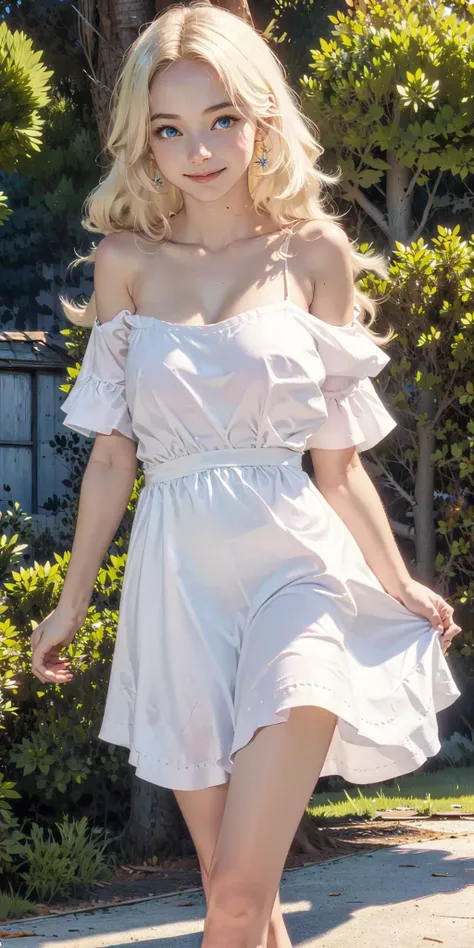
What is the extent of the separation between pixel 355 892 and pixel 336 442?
2.29 meters

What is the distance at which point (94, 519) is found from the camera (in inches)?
115

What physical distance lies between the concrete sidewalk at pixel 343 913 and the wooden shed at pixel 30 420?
633 cm

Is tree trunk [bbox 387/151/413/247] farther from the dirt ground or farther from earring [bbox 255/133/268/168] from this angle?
earring [bbox 255/133/268/168]

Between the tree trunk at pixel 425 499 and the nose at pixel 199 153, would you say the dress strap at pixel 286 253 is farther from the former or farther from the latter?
the tree trunk at pixel 425 499

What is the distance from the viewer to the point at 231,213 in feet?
10.2

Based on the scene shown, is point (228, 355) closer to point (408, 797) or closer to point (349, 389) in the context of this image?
point (349, 389)

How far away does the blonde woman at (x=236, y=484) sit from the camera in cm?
246

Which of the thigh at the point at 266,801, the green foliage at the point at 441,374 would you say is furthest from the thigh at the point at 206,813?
the green foliage at the point at 441,374

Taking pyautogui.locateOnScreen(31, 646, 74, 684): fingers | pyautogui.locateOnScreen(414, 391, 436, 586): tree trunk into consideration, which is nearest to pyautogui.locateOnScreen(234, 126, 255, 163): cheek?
pyautogui.locateOnScreen(31, 646, 74, 684): fingers

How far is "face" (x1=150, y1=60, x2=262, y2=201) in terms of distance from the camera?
288 centimetres

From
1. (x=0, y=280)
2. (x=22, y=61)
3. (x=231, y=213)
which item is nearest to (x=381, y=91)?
(x=22, y=61)

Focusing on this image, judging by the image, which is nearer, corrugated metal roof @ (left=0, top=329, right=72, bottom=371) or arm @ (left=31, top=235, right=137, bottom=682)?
arm @ (left=31, top=235, right=137, bottom=682)

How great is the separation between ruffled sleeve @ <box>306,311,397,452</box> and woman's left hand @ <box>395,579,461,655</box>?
0.39m

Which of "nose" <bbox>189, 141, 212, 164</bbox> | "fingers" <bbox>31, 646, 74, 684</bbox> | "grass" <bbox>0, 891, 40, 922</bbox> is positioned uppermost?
"nose" <bbox>189, 141, 212, 164</bbox>
